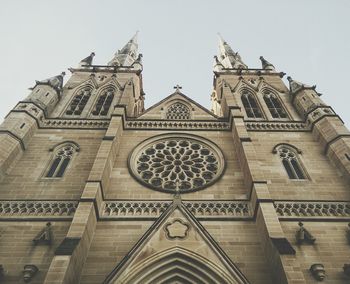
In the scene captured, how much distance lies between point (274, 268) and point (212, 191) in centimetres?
414

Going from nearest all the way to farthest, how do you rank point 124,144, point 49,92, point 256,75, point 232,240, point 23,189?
point 232,240 → point 23,189 → point 124,144 → point 49,92 → point 256,75

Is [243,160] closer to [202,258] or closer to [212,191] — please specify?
[212,191]

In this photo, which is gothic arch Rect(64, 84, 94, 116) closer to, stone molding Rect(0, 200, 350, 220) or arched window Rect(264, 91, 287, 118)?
stone molding Rect(0, 200, 350, 220)

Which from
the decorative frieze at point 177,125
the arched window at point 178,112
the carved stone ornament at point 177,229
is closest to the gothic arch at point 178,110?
the arched window at point 178,112

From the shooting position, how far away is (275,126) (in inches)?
665

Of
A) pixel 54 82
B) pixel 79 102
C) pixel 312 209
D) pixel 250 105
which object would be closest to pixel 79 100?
pixel 79 102

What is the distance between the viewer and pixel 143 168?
47.9 feet

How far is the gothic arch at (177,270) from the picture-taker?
9320mm

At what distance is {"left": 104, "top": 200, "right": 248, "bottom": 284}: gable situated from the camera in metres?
9.27

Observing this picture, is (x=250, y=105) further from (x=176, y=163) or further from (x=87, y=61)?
(x=87, y=61)

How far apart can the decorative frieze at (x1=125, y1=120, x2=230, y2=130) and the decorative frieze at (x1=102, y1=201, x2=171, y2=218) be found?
5.51m

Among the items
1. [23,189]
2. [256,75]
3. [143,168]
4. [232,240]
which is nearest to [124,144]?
[143,168]

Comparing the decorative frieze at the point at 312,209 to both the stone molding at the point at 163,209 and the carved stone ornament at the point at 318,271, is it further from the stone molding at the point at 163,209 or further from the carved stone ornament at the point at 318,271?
the carved stone ornament at the point at 318,271

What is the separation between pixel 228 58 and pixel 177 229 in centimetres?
2348
